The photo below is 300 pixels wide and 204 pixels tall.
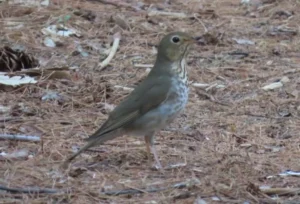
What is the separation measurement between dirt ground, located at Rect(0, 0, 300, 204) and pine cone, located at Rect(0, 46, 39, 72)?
0.14 metres

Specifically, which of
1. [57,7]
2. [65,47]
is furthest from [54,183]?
[57,7]

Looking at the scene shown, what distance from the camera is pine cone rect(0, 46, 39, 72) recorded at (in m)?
8.64

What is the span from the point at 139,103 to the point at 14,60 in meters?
2.72

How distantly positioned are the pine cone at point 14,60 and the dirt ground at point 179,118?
14 cm

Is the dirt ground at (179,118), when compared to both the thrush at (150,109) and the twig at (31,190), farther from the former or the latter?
the thrush at (150,109)

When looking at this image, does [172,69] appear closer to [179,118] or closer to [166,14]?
[179,118]

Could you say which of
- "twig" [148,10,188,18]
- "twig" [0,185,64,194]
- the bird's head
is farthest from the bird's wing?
"twig" [148,10,188,18]

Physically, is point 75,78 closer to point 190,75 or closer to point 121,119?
point 190,75

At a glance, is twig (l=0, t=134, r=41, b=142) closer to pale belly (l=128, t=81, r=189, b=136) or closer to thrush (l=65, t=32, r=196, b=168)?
thrush (l=65, t=32, r=196, b=168)

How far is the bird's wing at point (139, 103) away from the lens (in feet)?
20.3

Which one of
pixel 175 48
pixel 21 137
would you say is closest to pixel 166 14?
pixel 175 48

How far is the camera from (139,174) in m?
6.08

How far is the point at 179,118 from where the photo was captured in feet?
24.7

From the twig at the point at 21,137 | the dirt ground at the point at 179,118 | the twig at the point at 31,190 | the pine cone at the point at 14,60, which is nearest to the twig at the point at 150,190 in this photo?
the dirt ground at the point at 179,118
